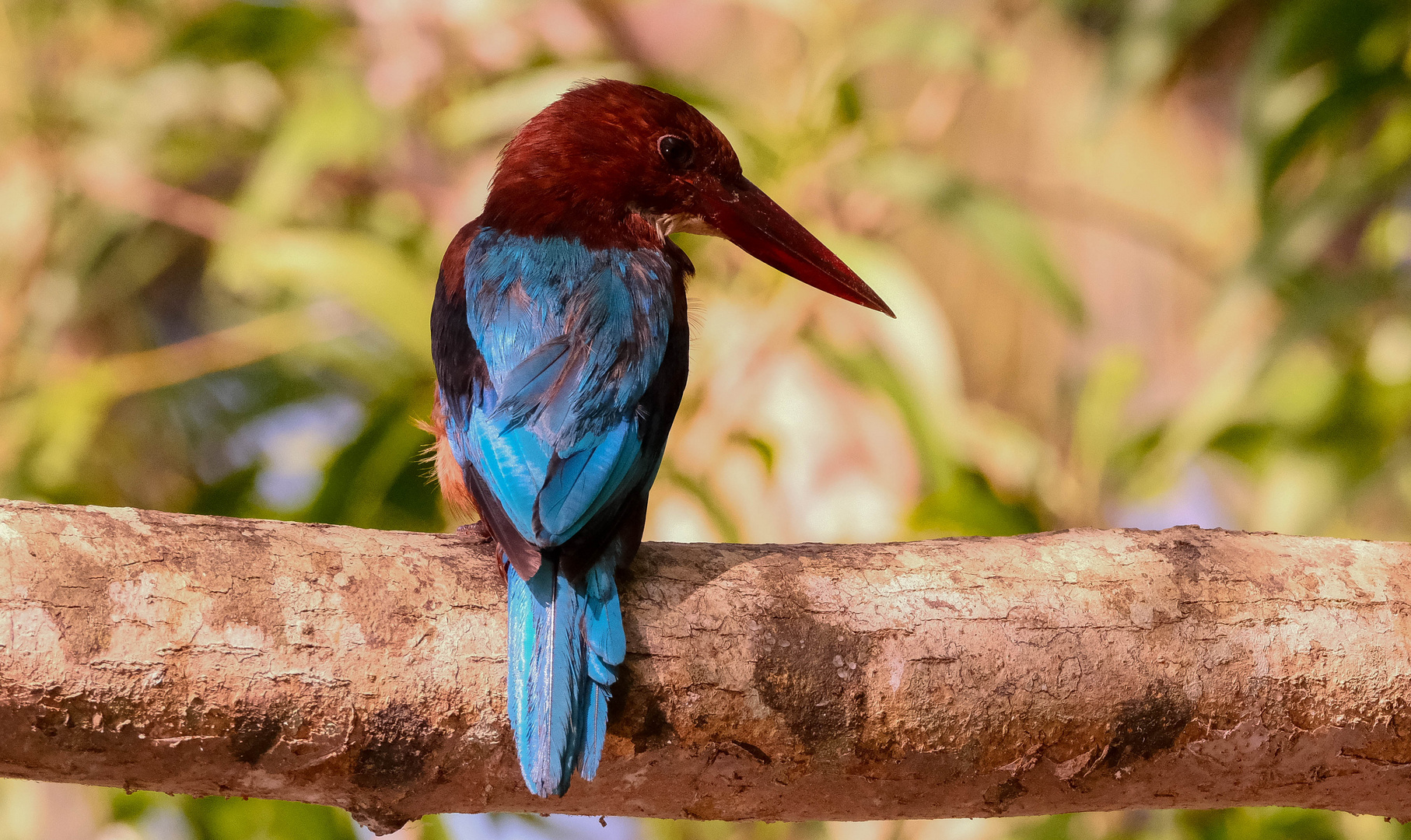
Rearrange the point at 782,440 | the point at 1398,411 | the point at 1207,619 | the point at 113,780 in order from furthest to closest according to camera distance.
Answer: the point at 782,440, the point at 1398,411, the point at 1207,619, the point at 113,780

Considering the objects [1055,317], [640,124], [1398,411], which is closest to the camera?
[640,124]

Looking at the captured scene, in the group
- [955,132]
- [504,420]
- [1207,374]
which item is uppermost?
[955,132]

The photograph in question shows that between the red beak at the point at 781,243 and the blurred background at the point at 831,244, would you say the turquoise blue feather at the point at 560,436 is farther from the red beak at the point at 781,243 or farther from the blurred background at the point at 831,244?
the blurred background at the point at 831,244

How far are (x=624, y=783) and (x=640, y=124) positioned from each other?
1203 mm

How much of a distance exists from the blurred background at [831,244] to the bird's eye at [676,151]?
279mm

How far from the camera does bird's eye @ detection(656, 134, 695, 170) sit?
2.35 metres

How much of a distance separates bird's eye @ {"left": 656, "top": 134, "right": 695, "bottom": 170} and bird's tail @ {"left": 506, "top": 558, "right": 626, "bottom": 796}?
951 millimetres

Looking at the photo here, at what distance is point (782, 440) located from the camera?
11.9ft

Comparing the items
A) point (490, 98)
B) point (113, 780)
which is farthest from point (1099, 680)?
point (490, 98)

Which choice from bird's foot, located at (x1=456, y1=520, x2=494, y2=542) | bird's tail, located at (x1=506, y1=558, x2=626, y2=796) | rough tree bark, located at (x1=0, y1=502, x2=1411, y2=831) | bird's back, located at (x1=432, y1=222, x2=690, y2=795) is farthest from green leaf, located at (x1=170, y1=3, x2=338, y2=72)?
bird's tail, located at (x1=506, y1=558, x2=626, y2=796)

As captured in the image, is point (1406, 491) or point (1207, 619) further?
point (1406, 491)

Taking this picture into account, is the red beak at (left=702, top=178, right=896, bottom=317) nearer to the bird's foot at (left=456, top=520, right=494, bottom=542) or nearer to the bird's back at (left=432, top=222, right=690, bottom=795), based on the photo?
the bird's back at (left=432, top=222, right=690, bottom=795)

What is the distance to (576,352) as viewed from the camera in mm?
1895

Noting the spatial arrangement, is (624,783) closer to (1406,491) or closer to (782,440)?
(782,440)
